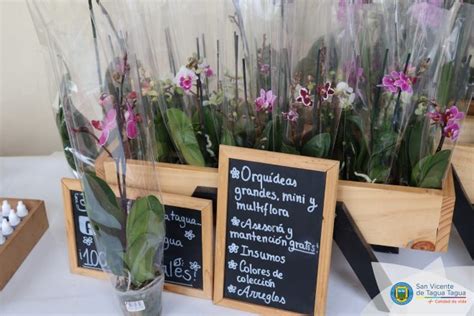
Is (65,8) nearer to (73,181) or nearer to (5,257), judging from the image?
(73,181)

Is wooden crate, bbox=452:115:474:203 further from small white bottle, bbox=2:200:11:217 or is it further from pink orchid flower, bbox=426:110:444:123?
small white bottle, bbox=2:200:11:217

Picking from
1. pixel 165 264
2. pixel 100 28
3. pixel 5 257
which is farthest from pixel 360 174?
pixel 5 257

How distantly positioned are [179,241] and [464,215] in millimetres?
489

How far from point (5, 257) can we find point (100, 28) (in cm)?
43

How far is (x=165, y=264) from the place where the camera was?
Answer: 32.3 inches

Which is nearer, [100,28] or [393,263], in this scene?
[100,28]

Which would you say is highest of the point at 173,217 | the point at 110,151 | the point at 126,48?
the point at 126,48

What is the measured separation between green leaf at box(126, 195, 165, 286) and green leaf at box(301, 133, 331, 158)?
0.25m

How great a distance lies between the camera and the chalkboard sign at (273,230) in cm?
72

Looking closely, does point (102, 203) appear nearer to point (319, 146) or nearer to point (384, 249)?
point (319, 146)

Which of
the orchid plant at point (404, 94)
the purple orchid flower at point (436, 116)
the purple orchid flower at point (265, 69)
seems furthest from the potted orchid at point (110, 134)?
the purple orchid flower at point (436, 116)

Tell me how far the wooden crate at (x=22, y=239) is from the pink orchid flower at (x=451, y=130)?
2.50ft

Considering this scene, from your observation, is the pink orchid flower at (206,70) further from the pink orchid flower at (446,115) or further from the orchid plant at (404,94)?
the pink orchid flower at (446,115)

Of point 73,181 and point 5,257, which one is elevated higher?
point 73,181
